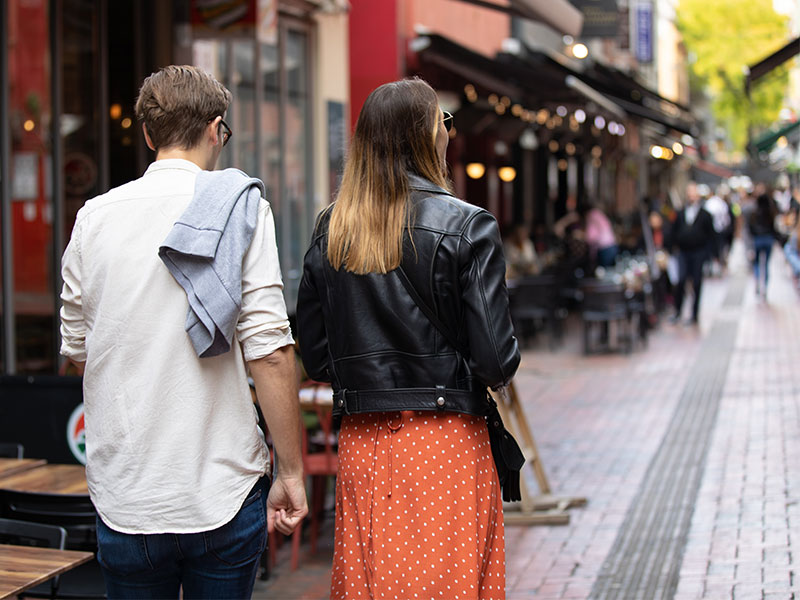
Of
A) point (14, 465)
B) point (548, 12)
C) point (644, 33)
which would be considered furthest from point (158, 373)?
point (644, 33)

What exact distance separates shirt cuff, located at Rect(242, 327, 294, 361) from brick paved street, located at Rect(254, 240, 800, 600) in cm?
288

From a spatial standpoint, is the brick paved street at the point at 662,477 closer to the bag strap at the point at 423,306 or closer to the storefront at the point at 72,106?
the bag strap at the point at 423,306

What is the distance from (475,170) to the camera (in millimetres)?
18516

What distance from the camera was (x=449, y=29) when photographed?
15.8 meters

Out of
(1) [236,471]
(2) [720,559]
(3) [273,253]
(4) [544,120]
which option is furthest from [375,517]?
(4) [544,120]

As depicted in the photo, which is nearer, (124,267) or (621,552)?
(124,267)

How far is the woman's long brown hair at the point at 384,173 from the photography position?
2875mm

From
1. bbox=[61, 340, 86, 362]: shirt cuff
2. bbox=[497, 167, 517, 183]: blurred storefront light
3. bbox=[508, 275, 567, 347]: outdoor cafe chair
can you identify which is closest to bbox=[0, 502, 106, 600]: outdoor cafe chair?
bbox=[61, 340, 86, 362]: shirt cuff

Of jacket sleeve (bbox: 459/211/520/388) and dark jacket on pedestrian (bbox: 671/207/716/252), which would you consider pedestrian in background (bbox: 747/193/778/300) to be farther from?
jacket sleeve (bbox: 459/211/520/388)

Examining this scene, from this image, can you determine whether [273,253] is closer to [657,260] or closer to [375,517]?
[375,517]

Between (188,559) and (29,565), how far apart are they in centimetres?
74

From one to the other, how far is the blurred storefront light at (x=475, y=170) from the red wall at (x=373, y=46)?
5353 millimetres

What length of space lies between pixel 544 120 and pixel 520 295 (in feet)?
20.4

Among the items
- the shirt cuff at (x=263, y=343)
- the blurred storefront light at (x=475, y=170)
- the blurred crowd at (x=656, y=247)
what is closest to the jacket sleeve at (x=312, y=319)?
the shirt cuff at (x=263, y=343)
